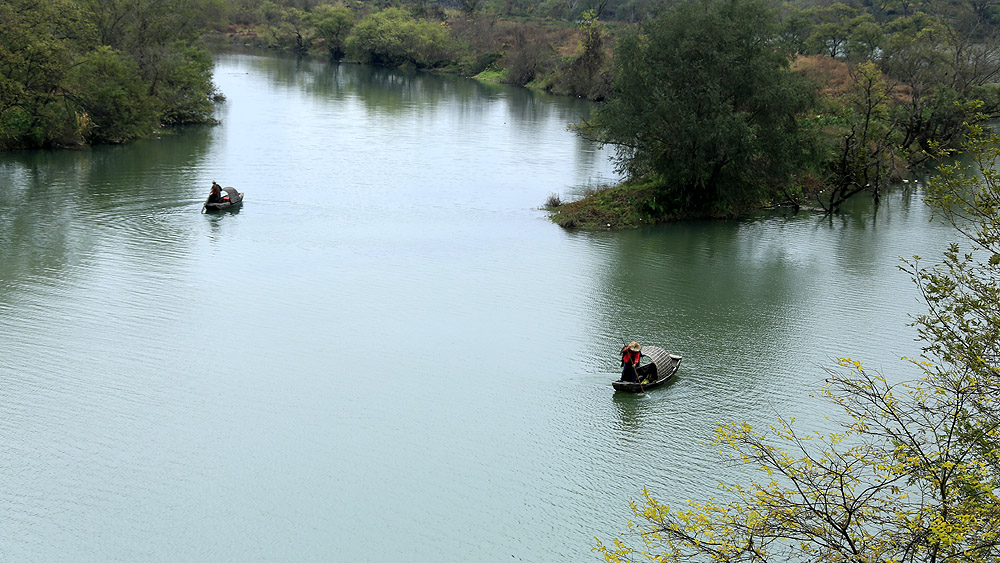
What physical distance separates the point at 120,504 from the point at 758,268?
19488 mm

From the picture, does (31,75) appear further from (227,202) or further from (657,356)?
(657,356)

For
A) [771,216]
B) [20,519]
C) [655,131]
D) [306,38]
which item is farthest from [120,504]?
[306,38]

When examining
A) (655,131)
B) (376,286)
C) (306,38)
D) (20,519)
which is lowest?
(20,519)

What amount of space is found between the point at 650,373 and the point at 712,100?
16.0 m

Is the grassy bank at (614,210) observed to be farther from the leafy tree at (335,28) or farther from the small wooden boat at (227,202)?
the leafy tree at (335,28)

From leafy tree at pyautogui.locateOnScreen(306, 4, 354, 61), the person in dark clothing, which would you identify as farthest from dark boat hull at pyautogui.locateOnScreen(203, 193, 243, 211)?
leafy tree at pyautogui.locateOnScreen(306, 4, 354, 61)

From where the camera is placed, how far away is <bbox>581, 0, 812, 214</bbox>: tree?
30875mm

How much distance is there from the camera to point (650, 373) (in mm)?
17422

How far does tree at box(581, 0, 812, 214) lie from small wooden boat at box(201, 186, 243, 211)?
525 inches

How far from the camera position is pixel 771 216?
3450cm

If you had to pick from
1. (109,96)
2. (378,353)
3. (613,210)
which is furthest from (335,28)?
(378,353)

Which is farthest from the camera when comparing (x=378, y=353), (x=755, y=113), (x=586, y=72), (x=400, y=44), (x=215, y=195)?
(x=400, y=44)

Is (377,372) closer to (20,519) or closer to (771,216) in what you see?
(20,519)

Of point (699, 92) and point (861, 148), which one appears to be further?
point (861, 148)
